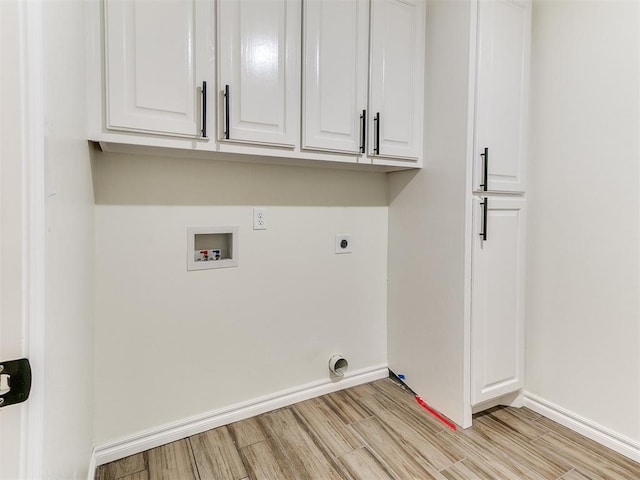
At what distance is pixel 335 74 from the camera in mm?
1663

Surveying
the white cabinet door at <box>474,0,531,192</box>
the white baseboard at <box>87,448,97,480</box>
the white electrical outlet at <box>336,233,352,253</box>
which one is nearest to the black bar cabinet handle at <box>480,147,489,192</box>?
the white cabinet door at <box>474,0,531,192</box>

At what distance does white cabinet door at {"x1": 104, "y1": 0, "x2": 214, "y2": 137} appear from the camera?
1.23 m

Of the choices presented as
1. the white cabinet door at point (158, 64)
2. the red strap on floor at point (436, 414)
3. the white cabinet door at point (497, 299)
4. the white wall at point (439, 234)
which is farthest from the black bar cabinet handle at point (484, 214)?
the white cabinet door at point (158, 64)

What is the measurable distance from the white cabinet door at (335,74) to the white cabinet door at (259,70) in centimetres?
6

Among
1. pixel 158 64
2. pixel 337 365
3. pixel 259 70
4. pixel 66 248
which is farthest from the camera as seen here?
pixel 337 365

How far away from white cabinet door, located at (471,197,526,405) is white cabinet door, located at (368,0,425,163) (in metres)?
0.54

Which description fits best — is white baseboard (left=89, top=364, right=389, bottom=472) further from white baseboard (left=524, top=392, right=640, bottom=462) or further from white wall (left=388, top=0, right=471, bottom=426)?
white baseboard (left=524, top=392, right=640, bottom=462)

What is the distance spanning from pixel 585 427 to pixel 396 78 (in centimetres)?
201

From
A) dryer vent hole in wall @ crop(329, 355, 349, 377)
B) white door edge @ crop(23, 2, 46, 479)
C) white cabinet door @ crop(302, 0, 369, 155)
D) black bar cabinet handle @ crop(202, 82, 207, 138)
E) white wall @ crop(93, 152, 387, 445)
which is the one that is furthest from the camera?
dryer vent hole in wall @ crop(329, 355, 349, 377)

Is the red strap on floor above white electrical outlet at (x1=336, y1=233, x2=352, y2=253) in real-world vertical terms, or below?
below

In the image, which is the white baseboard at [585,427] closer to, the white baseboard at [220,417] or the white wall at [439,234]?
the white wall at [439,234]

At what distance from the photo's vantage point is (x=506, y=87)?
174 centimetres

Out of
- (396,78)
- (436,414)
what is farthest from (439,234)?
(436,414)

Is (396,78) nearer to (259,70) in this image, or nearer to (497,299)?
(259,70)
